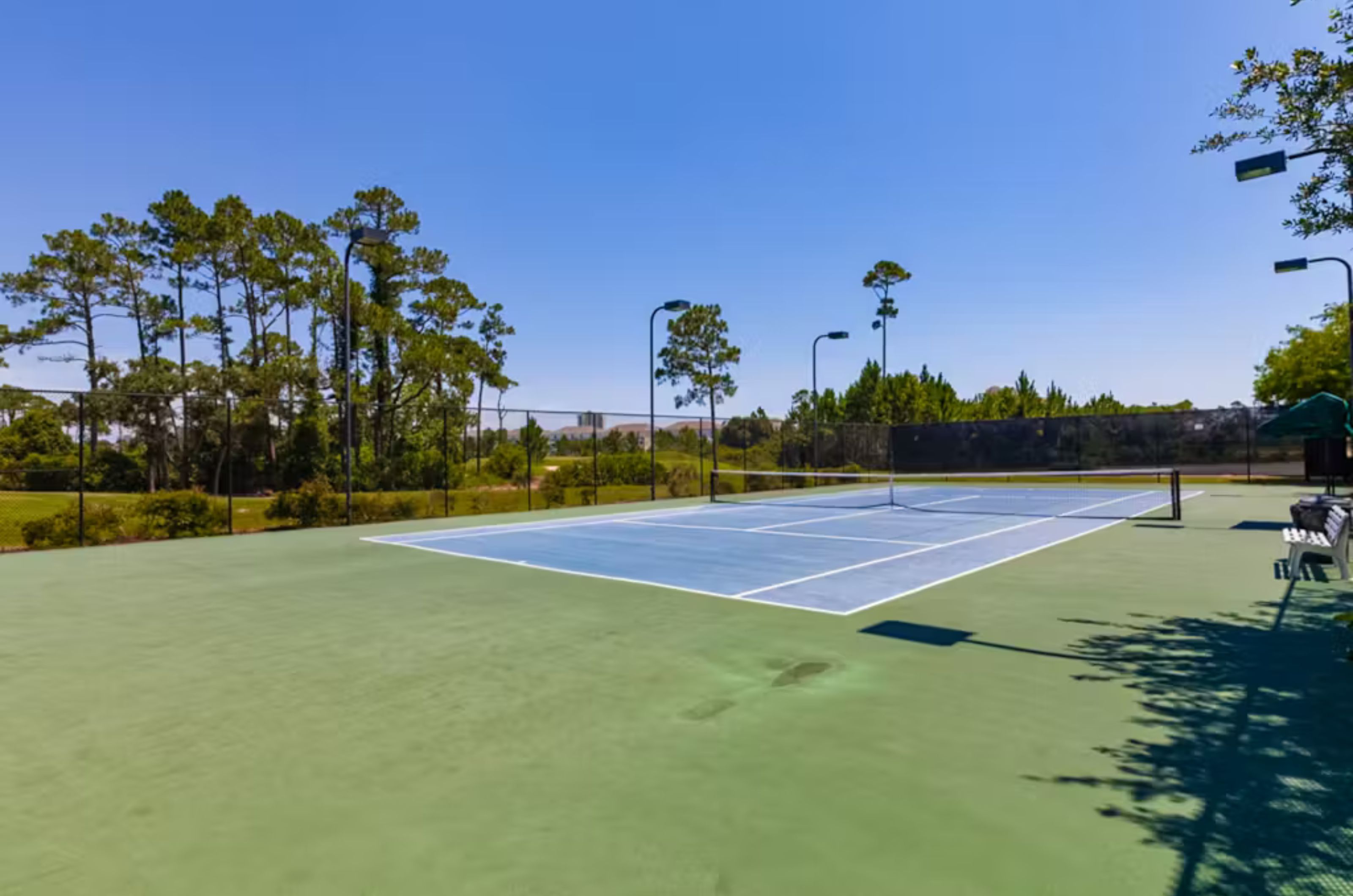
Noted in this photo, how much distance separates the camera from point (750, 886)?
2.49 metres

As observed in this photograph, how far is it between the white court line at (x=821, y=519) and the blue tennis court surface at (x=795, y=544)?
0.20ft

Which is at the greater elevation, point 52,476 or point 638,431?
point 638,431

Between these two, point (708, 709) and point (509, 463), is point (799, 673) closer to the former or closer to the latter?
point (708, 709)

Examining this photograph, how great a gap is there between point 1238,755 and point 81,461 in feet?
52.2

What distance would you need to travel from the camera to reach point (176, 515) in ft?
47.9

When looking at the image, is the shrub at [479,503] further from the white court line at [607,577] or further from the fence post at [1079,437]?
the fence post at [1079,437]

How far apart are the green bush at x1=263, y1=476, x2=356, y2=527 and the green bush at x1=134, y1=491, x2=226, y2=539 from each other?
4.99 feet

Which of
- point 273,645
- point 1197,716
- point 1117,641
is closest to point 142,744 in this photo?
point 273,645

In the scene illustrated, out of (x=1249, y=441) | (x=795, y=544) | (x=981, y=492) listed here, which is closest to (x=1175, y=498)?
(x=795, y=544)

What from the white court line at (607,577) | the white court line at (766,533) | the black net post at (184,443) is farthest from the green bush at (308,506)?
the white court line at (766,533)

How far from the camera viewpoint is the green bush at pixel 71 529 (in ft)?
42.9

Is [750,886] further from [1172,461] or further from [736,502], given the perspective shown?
[1172,461]

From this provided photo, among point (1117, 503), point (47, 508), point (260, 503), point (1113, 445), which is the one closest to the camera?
point (47, 508)

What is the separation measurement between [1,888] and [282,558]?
31.3 ft
